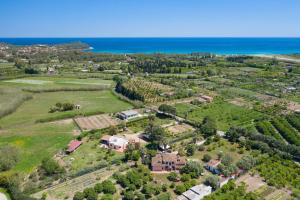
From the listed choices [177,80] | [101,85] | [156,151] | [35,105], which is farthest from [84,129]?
[177,80]

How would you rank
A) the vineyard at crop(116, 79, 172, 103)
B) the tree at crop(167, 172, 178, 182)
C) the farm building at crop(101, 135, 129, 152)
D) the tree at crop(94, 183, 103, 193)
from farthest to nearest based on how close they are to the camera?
the vineyard at crop(116, 79, 172, 103) → the farm building at crop(101, 135, 129, 152) → the tree at crop(167, 172, 178, 182) → the tree at crop(94, 183, 103, 193)

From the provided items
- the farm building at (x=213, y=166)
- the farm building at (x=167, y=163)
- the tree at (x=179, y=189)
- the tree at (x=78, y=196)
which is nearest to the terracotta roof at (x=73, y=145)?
the tree at (x=78, y=196)

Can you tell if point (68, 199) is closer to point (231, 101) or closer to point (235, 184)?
point (235, 184)

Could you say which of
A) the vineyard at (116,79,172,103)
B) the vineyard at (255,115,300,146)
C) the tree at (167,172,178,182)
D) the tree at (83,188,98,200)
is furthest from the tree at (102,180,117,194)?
the vineyard at (116,79,172,103)

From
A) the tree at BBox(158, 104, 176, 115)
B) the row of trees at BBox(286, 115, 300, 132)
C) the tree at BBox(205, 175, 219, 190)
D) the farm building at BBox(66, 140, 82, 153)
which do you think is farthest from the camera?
the tree at BBox(158, 104, 176, 115)

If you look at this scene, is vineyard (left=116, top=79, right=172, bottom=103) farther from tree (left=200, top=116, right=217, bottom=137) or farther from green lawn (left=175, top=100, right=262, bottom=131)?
tree (left=200, top=116, right=217, bottom=137)

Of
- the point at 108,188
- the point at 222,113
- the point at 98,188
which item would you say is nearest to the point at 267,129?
the point at 222,113

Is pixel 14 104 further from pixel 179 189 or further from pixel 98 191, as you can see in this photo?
pixel 179 189
